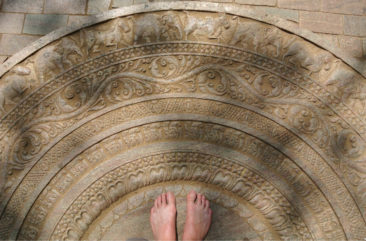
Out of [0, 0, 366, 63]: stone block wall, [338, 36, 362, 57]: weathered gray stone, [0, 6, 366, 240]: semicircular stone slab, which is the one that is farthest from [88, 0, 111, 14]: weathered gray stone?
[338, 36, 362, 57]: weathered gray stone

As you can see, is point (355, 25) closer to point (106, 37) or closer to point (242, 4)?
point (242, 4)

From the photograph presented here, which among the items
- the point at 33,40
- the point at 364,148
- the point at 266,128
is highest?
the point at 33,40

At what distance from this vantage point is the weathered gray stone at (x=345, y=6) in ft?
11.9

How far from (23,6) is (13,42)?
0.39m

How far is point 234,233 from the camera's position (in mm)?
3404

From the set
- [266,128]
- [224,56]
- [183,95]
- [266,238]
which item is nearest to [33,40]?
[183,95]

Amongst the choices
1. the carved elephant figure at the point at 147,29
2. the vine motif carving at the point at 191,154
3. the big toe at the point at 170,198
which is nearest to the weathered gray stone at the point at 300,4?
the carved elephant figure at the point at 147,29

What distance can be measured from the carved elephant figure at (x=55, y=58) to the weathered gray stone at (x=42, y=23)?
232 millimetres

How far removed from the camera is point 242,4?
3607mm

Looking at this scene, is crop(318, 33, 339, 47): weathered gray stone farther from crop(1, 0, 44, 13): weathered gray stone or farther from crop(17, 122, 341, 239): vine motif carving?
crop(1, 0, 44, 13): weathered gray stone

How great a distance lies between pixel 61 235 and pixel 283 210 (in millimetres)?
1862

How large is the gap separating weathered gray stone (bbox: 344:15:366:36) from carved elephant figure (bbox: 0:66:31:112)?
9.31ft

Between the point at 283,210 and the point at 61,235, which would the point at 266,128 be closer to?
the point at 283,210

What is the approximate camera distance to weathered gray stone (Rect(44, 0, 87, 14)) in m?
3.63
